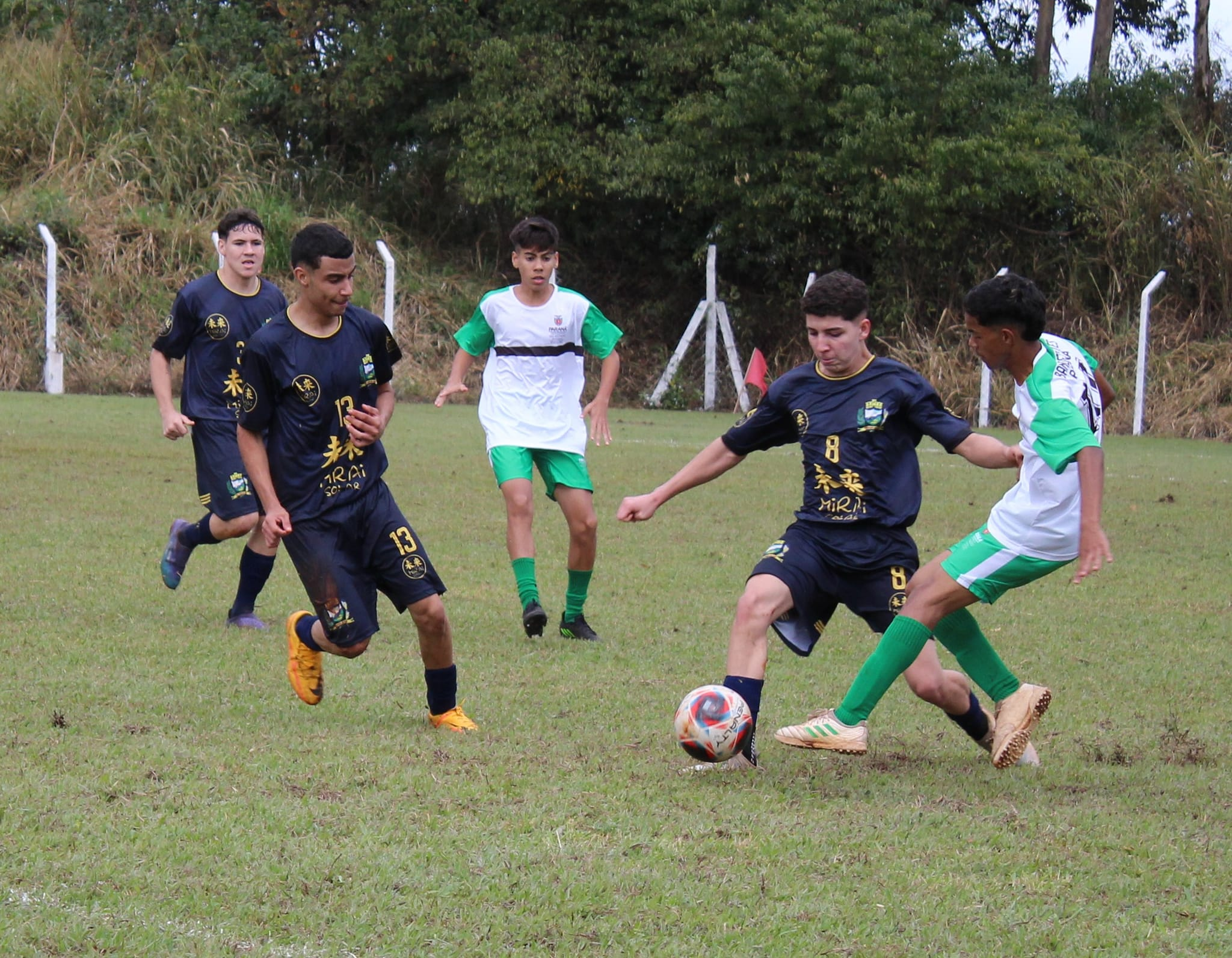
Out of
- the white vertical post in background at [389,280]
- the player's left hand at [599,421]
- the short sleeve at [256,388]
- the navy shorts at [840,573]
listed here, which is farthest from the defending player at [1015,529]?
the white vertical post in background at [389,280]

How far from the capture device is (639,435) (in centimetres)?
1795

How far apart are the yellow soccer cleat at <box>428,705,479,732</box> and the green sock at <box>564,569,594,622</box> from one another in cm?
187

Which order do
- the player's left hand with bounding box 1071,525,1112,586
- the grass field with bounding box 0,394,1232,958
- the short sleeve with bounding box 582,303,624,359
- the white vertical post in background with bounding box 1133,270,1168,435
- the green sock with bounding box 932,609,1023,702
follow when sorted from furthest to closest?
the white vertical post in background with bounding box 1133,270,1168,435
the short sleeve with bounding box 582,303,624,359
the green sock with bounding box 932,609,1023,702
the player's left hand with bounding box 1071,525,1112,586
the grass field with bounding box 0,394,1232,958

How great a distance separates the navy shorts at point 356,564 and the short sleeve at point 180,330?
2450mm

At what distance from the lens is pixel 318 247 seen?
4789 millimetres

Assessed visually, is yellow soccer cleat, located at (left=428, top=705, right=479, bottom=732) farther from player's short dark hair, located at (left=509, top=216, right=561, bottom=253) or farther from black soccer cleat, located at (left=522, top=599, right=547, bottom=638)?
player's short dark hair, located at (left=509, top=216, right=561, bottom=253)

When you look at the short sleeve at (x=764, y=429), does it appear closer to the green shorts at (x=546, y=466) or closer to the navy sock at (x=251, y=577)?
the green shorts at (x=546, y=466)

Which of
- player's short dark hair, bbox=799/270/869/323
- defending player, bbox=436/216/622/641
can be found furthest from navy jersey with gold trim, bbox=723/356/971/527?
defending player, bbox=436/216/622/641

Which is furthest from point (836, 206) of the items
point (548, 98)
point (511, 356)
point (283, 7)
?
point (511, 356)

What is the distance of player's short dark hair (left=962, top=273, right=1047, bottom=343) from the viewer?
457 cm

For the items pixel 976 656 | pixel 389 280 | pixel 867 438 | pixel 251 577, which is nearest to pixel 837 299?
pixel 867 438

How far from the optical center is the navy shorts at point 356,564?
4.85 metres

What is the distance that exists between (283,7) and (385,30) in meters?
1.87

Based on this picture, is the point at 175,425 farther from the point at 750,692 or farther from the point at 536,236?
the point at 750,692
